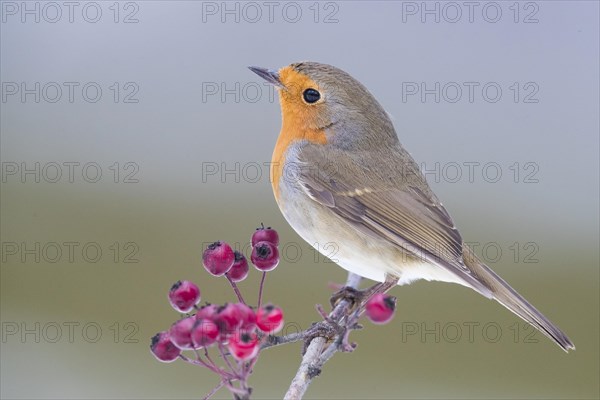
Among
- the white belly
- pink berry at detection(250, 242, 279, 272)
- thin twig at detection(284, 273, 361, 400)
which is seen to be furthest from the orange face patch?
pink berry at detection(250, 242, 279, 272)

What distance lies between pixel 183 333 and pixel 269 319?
197mm

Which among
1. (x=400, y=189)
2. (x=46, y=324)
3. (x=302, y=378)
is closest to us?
(x=302, y=378)

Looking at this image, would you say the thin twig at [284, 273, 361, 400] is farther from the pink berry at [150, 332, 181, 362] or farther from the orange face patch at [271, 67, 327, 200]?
the orange face patch at [271, 67, 327, 200]

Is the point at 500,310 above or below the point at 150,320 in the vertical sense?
above

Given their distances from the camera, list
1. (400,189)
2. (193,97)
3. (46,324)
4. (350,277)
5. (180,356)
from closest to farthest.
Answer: (180,356)
(400,189)
(350,277)
(46,324)
(193,97)

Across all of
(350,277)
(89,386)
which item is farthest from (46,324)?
(350,277)

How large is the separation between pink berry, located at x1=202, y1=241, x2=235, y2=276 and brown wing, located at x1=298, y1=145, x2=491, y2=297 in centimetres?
105

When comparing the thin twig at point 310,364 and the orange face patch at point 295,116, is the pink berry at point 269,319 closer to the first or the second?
the thin twig at point 310,364

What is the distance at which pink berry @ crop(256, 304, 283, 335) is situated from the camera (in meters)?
1.67

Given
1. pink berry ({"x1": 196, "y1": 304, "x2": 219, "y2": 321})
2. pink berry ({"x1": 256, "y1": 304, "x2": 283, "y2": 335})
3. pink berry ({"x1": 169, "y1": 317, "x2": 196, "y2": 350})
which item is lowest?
pink berry ({"x1": 169, "y1": 317, "x2": 196, "y2": 350})

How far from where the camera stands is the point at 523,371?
415 centimetres

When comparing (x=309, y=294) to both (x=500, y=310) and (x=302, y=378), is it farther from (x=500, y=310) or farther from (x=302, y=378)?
(x=302, y=378)

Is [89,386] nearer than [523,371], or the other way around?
[523,371]

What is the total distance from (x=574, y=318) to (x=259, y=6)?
3.00m
